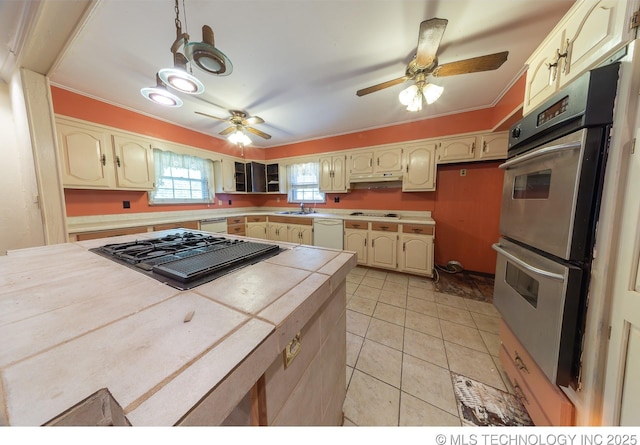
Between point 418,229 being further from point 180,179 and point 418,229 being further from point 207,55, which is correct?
point 180,179

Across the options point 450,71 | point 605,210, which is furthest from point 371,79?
point 605,210

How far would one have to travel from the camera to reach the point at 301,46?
5.62 feet

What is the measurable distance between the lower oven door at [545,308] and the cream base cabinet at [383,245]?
174 centimetres

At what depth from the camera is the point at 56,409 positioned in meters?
0.26

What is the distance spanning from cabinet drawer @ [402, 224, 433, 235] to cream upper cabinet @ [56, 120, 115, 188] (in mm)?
3877

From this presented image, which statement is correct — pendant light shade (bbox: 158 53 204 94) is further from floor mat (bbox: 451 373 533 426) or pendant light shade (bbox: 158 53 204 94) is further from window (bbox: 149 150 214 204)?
floor mat (bbox: 451 373 533 426)

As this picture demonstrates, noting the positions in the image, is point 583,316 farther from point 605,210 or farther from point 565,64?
point 565,64

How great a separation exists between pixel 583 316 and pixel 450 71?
1819 mm

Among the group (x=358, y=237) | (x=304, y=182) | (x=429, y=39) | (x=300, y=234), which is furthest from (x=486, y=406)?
(x=304, y=182)

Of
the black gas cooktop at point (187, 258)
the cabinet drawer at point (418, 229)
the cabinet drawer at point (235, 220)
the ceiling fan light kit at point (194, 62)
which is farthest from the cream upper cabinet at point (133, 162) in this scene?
the cabinet drawer at point (418, 229)

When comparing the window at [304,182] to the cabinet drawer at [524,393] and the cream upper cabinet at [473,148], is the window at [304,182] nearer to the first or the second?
the cream upper cabinet at [473,148]

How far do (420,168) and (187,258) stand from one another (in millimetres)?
3113

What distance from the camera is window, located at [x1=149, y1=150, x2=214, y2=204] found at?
3.19m

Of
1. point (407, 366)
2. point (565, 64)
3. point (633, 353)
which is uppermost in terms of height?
point (565, 64)
